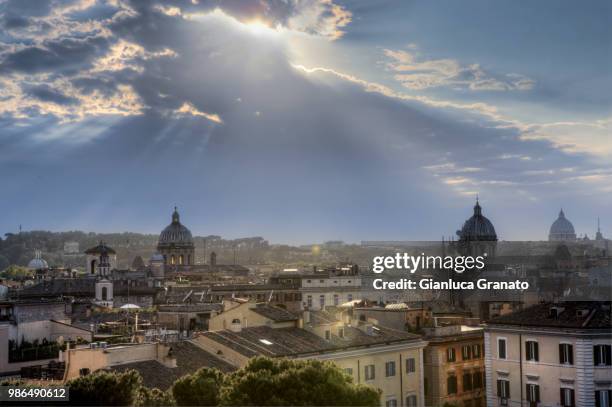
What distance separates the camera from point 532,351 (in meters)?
30.7

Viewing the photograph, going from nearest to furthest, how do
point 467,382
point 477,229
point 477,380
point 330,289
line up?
1. point 467,382
2. point 477,380
3. point 330,289
4. point 477,229

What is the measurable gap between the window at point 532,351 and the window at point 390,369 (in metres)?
5.06

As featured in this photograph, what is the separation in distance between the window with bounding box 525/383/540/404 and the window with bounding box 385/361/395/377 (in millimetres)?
5053

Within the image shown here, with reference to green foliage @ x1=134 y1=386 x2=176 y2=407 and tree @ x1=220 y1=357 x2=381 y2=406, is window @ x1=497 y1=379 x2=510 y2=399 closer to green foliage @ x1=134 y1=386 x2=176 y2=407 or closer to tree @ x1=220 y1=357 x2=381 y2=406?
tree @ x1=220 y1=357 x2=381 y2=406

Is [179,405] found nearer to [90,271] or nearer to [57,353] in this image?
[57,353]

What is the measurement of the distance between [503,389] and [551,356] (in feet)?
8.76

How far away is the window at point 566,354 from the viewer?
95.8 feet

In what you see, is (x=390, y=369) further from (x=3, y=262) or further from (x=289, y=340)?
(x=3, y=262)

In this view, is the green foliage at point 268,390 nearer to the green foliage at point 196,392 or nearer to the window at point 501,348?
the green foliage at point 196,392

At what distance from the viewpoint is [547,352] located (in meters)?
30.1

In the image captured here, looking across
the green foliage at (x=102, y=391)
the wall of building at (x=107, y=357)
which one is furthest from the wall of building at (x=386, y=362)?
the green foliage at (x=102, y=391)

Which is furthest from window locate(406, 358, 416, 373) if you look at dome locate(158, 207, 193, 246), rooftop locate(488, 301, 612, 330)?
dome locate(158, 207, 193, 246)

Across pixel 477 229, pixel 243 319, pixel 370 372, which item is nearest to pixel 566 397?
pixel 370 372

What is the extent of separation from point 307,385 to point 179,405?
3.08 metres
